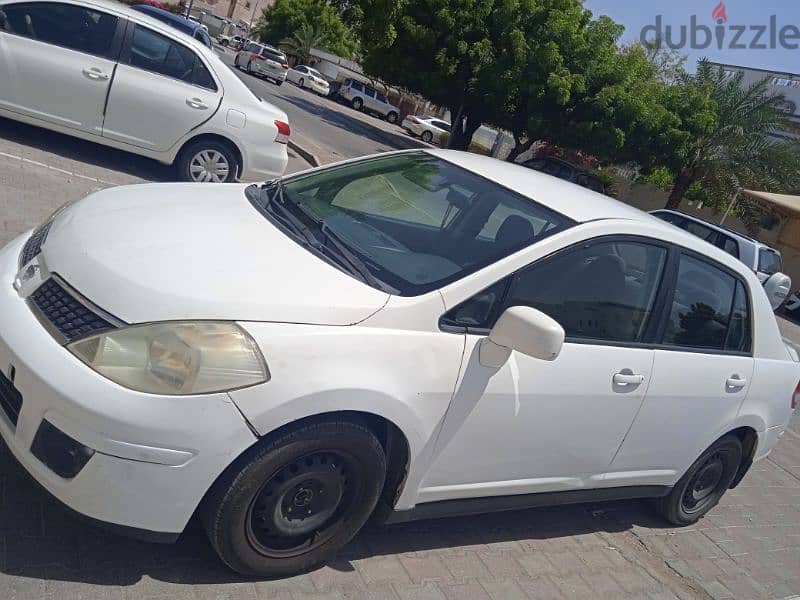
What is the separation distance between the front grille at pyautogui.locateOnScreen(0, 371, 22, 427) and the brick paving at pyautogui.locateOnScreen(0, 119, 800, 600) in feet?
1.18

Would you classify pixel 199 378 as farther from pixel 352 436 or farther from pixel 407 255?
pixel 407 255

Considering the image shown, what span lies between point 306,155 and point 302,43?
167 ft

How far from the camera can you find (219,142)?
8.38 metres

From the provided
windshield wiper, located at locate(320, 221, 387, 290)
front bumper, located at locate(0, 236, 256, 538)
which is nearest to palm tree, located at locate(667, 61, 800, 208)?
windshield wiper, located at locate(320, 221, 387, 290)

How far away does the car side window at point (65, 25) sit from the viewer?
24.3 feet

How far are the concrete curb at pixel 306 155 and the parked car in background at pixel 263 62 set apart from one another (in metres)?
26.4

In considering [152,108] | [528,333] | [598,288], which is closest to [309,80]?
[152,108]

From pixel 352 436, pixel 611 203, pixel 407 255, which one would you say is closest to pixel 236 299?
pixel 352 436

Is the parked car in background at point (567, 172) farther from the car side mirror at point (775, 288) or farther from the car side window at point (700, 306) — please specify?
the car side window at point (700, 306)

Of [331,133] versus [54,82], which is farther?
[331,133]

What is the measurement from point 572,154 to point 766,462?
30.2 meters

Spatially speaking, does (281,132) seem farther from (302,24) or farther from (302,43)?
(302,24)

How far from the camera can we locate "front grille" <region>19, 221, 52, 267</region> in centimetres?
318

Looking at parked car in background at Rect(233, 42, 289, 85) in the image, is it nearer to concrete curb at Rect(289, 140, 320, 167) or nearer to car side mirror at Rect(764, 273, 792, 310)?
concrete curb at Rect(289, 140, 320, 167)
